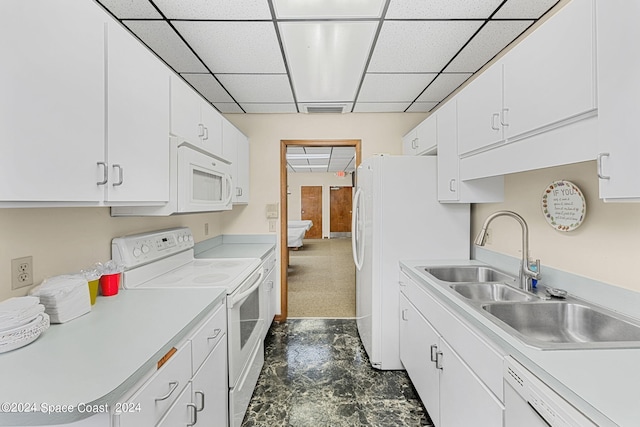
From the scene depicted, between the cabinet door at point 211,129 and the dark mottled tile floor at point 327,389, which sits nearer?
the dark mottled tile floor at point 327,389

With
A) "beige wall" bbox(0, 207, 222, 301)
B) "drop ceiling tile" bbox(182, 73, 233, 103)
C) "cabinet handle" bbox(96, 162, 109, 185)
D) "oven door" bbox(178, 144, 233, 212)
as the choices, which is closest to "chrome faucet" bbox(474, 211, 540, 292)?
"oven door" bbox(178, 144, 233, 212)

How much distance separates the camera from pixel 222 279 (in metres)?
1.78

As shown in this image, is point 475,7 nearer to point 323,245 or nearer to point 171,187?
point 171,187

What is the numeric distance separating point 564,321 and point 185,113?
233cm

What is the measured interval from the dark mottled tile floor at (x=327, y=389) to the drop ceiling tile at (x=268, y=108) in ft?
7.97

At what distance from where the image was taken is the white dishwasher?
2.44ft

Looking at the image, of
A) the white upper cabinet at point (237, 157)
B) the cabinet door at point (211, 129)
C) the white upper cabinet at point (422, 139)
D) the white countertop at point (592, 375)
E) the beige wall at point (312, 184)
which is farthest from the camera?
the beige wall at point (312, 184)

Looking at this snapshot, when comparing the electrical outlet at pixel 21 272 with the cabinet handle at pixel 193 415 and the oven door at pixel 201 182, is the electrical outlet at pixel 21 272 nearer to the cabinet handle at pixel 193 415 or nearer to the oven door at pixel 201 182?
the oven door at pixel 201 182

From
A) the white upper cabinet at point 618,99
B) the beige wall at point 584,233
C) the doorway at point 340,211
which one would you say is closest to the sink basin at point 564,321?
the beige wall at point 584,233

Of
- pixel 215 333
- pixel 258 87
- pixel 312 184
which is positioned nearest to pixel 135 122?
pixel 215 333

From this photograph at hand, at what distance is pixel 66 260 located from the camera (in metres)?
1.35

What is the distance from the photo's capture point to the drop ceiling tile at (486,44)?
1788mm

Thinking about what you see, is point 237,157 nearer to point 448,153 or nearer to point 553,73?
point 448,153

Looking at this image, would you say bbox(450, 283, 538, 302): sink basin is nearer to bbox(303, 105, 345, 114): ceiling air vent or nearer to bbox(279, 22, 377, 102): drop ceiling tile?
bbox(279, 22, 377, 102): drop ceiling tile
